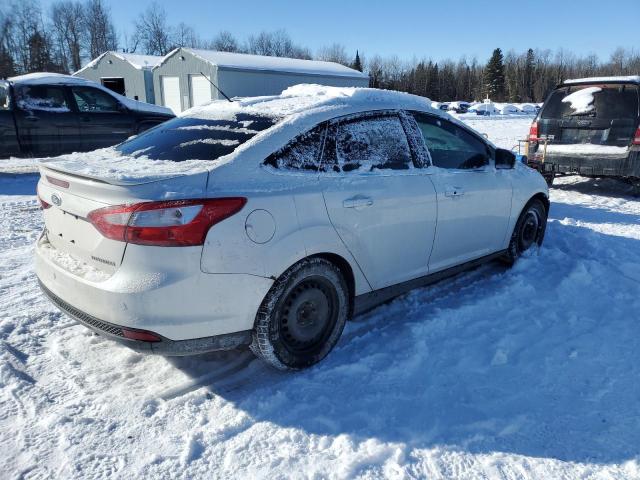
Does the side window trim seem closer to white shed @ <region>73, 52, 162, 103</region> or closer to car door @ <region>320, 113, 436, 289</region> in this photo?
car door @ <region>320, 113, 436, 289</region>

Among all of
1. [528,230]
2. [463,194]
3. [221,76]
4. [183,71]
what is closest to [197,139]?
[463,194]

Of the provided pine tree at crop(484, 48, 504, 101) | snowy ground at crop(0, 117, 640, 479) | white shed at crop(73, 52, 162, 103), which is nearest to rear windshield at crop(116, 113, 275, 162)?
snowy ground at crop(0, 117, 640, 479)

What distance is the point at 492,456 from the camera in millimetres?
2537

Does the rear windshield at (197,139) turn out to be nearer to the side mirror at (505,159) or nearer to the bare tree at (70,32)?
the side mirror at (505,159)

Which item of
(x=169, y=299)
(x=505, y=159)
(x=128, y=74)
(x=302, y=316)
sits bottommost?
(x=302, y=316)

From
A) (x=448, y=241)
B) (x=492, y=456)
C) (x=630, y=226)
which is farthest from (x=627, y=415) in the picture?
(x=630, y=226)

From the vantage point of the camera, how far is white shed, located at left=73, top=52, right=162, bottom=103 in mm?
33875

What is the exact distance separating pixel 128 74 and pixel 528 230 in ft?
113

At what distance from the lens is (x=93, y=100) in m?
10.8

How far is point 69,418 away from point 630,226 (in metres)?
6.82

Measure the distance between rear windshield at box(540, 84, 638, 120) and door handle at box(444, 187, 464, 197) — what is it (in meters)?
5.51

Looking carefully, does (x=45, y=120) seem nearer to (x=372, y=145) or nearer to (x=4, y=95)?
(x=4, y=95)

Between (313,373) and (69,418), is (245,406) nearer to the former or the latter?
(313,373)

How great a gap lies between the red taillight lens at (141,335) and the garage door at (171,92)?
1131 inches
